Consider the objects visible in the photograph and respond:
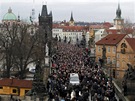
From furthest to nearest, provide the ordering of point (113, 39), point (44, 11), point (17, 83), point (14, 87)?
point (44, 11), point (113, 39), point (17, 83), point (14, 87)

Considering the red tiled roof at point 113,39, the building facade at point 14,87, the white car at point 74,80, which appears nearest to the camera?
the white car at point 74,80

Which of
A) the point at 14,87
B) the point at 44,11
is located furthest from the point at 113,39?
the point at 44,11

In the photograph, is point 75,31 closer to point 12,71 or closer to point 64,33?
point 64,33

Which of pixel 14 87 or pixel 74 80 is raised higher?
pixel 74 80

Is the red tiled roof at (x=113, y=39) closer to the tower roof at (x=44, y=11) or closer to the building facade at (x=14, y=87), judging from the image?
the building facade at (x=14, y=87)

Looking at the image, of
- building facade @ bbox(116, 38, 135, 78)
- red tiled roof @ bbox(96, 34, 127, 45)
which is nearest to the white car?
building facade @ bbox(116, 38, 135, 78)

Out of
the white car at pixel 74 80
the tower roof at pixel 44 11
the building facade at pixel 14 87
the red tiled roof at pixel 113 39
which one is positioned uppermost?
the tower roof at pixel 44 11

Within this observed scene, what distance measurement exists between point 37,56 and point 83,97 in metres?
21.7

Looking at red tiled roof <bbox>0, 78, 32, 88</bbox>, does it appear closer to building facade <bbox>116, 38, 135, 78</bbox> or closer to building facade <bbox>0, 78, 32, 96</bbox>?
building facade <bbox>0, 78, 32, 96</bbox>

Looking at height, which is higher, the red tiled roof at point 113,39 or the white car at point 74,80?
the red tiled roof at point 113,39

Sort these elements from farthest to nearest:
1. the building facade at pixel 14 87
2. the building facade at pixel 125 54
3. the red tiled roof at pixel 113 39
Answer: the red tiled roof at pixel 113 39, the building facade at pixel 125 54, the building facade at pixel 14 87

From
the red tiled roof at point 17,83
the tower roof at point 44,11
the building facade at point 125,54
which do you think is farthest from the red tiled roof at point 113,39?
the tower roof at point 44,11

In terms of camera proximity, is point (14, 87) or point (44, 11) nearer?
point (14, 87)

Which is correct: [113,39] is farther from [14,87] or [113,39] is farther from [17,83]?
[14,87]
